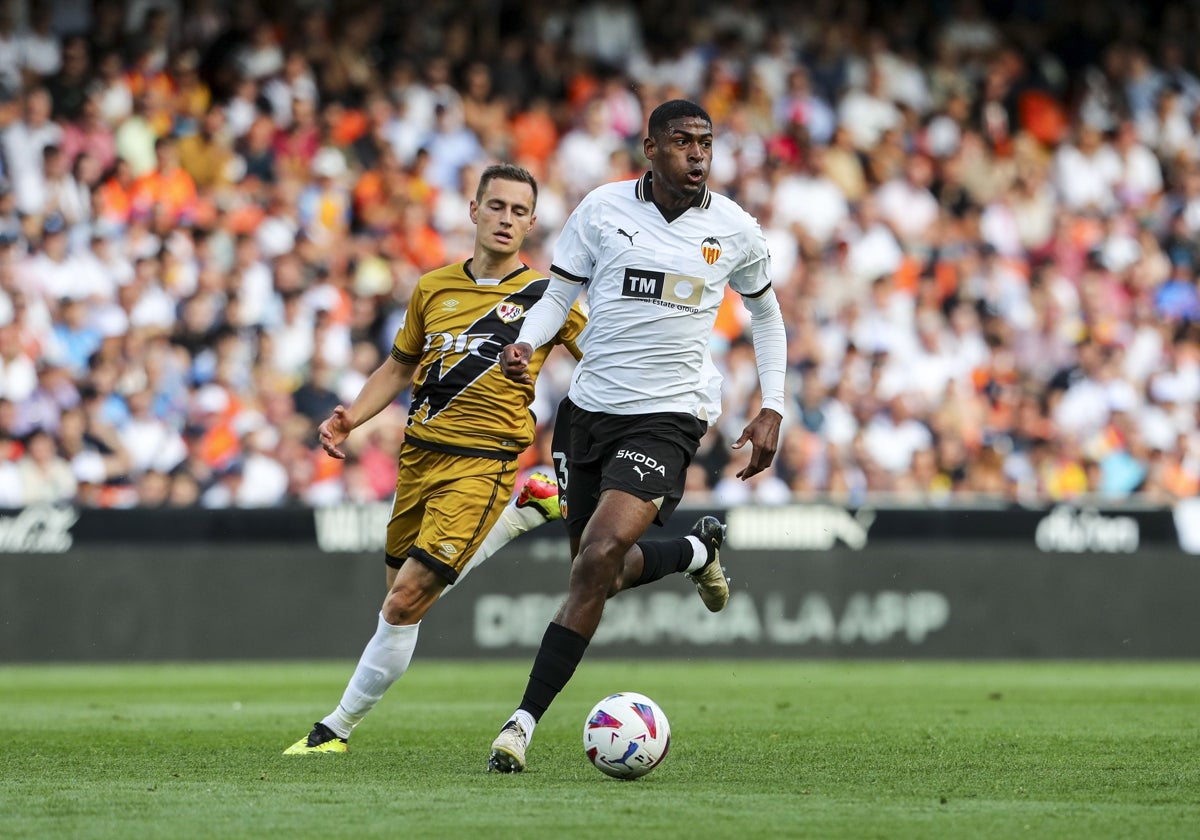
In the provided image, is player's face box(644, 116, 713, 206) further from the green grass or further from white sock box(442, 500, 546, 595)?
the green grass

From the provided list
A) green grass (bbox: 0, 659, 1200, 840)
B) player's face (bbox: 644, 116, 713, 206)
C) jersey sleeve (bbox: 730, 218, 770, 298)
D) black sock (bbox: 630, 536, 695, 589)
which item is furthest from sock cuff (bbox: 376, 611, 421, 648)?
player's face (bbox: 644, 116, 713, 206)

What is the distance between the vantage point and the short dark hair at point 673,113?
24.3 feet

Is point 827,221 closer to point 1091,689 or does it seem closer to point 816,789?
point 1091,689

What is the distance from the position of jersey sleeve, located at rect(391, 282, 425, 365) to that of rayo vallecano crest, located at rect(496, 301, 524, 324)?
0.36 meters

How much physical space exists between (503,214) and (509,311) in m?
0.43

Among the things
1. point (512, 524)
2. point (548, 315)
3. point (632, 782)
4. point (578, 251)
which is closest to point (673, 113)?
point (578, 251)

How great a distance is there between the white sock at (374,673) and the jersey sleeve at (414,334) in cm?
120

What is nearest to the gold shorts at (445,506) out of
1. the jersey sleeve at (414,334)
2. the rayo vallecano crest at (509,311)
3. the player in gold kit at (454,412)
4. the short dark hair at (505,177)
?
the player in gold kit at (454,412)

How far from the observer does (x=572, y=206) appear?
60.1ft

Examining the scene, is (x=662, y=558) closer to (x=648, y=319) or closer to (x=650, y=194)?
(x=648, y=319)

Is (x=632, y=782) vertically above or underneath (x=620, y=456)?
underneath

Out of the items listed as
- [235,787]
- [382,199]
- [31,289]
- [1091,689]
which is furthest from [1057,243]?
[235,787]

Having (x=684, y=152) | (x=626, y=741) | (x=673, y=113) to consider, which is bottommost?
(x=626, y=741)

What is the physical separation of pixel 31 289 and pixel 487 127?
16.1ft
